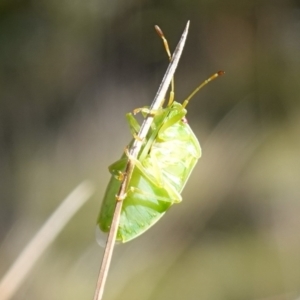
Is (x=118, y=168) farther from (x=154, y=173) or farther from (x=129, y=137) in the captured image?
(x=129, y=137)

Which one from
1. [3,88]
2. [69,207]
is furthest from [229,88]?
[69,207]

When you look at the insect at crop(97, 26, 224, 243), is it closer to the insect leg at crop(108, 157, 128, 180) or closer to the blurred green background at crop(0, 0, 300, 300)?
the insect leg at crop(108, 157, 128, 180)

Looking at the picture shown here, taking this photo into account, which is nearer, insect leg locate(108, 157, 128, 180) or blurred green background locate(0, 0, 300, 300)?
insect leg locate(108, 157, 128, 180)

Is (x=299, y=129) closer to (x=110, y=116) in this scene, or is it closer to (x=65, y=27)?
(x=110, y=116)

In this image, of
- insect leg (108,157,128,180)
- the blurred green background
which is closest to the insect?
insect leg (108,157,128,180)

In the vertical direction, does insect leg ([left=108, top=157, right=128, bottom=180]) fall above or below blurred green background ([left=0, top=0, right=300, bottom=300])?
below

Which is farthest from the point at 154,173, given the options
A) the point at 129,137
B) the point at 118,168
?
the point at 129,137

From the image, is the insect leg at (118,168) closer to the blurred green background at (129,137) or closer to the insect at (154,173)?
the insect at (154,173)
